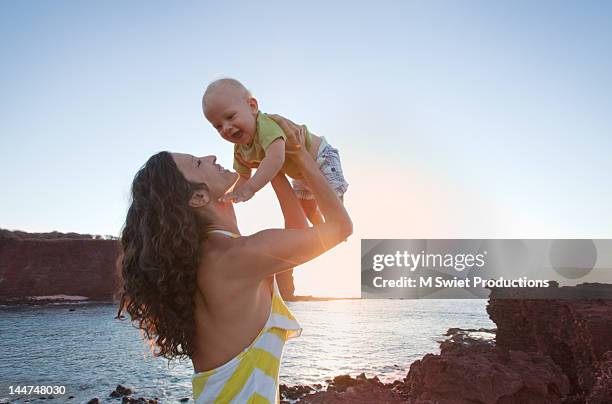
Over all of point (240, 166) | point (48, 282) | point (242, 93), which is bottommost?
point (48, 282)

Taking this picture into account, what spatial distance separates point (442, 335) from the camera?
168 feet

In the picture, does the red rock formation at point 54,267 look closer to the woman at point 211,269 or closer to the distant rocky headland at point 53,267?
the distant rocky headland at point 53,267

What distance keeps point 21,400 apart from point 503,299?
2003 cm

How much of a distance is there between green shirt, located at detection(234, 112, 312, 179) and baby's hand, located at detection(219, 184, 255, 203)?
0.33 m

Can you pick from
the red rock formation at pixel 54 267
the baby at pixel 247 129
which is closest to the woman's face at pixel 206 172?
the baby at pixel 247 129

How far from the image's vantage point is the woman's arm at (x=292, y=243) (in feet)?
6.70

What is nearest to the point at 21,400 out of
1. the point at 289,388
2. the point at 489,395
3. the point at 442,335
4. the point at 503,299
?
the point at 289,388

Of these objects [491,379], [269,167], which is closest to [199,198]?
[269,167]

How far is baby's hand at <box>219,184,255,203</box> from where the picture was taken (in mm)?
2498

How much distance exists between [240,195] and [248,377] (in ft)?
3.05

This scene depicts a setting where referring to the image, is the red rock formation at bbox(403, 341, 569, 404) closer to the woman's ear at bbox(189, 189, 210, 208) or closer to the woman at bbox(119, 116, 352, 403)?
the woman at bbox(119, 116, 352, 403)

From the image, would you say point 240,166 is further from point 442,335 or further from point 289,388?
point 442,335

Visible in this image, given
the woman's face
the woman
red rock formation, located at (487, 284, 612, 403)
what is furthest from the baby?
red rock formation, located at (487, 284, 612, 403)

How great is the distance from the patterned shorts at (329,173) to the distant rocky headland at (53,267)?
53.1 meters
